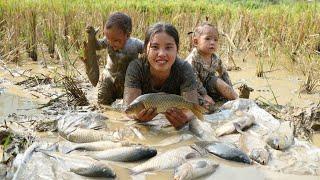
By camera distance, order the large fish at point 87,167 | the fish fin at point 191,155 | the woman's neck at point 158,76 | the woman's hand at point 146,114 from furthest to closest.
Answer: the woman's neck at point 158,76
the woman's hand at point 146,114
the fish fin at point 191,155
the large fish at point 87,167

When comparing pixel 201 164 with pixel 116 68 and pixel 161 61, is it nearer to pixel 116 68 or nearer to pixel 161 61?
pixel 161 61

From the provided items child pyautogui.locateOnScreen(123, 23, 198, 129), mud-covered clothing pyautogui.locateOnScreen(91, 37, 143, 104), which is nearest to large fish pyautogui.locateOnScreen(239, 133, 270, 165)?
child pyautogui.locateOnScreen(123, 23, 198, 129)

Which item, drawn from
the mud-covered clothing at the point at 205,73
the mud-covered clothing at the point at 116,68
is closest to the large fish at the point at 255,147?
the mud-covered clothing at the point at 205,73

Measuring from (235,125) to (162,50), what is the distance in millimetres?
911

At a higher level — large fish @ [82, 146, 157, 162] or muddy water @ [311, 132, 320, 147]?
large fish @ [82, 146, 157, 162]

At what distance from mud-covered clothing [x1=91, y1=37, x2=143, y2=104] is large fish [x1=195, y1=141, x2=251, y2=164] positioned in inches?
70.3

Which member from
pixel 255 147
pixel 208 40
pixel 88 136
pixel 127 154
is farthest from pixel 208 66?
pixel 127 154

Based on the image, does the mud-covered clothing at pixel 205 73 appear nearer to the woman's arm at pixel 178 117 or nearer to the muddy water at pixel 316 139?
the muddy water at pixel 316 139

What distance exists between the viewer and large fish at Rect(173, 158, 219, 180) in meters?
3.12

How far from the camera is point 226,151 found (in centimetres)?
355

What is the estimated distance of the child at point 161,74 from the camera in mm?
4215

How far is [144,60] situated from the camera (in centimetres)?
464

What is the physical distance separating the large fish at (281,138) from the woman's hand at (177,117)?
29.2 inches

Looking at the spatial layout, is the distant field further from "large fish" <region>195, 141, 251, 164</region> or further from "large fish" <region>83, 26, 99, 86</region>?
"large fish" <region>195, 141, 251, 164</region>
